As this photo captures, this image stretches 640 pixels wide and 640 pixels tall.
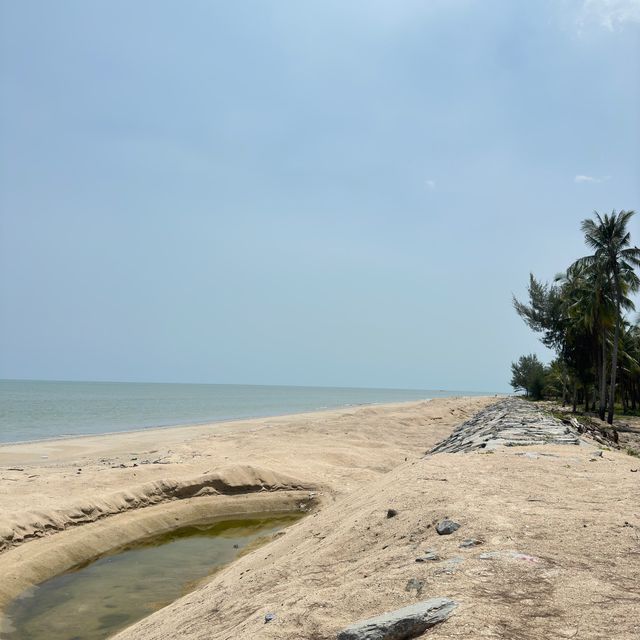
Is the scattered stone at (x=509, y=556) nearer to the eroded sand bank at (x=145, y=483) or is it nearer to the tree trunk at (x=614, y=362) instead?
the eroded sand bank at (x=145, y=483)

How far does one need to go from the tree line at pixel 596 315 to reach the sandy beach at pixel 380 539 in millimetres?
20087

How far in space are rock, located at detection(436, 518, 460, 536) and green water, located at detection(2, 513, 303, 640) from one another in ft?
12.8

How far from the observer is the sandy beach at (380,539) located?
3164mm

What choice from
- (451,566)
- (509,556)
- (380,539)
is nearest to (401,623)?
(451,566)

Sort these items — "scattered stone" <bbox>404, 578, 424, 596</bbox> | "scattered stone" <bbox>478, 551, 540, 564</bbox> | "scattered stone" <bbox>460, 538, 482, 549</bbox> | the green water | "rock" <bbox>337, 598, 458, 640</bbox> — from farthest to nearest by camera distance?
the green water
"scattered stone" <bbox>460, 538, 482, 549</bbox>
"scattered stone" <bbox>478, 551, 540, 564</bbox>
"scattered stone" <bbox>404, 578, 424, 596</bbox>
"rock" <bbox>337, 598, 458, 640</bbox>

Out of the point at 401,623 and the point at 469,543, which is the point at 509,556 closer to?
the point at 469,543

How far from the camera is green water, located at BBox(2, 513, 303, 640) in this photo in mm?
5959

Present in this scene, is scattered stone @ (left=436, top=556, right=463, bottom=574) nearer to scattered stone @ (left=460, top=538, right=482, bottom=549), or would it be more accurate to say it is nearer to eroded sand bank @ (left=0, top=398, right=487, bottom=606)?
scattered stone @ (left=460, top=538, right=482, bottom=549)

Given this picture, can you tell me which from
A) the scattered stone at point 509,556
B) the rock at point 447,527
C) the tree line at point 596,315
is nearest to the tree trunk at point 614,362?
the tree line at point 596,315

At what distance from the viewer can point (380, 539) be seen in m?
5.06

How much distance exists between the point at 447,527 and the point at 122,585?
16.7ft

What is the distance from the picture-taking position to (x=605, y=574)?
349 centimetres

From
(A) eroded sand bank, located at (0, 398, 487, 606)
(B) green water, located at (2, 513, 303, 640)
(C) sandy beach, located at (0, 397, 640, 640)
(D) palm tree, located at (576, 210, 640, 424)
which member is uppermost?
(D) palm tree, located at (576, 210, 640, 424)

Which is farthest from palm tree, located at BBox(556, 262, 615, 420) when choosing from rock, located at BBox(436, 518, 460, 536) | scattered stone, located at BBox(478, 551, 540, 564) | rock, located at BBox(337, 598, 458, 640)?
rock, located at BBox(337, 598, 458, 640)
